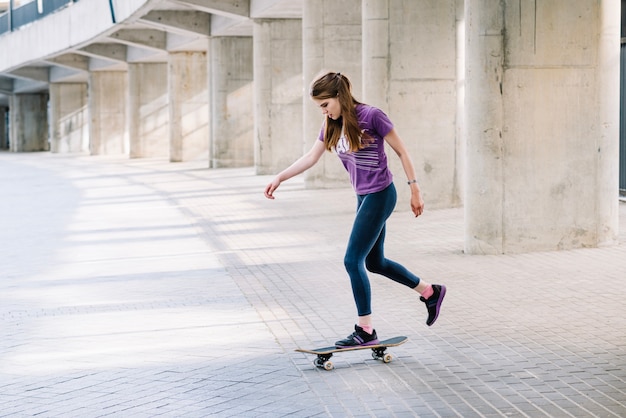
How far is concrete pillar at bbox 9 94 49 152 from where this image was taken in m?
Answer: 71.4

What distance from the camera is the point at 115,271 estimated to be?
12.1 meters

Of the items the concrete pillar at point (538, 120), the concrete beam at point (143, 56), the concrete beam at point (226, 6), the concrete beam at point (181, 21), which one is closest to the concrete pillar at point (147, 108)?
the concrete beam at point (143, 56)

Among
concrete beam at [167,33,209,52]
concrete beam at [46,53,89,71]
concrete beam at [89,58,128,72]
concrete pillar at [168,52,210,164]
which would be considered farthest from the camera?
concrete beam at [46,53,89,71]

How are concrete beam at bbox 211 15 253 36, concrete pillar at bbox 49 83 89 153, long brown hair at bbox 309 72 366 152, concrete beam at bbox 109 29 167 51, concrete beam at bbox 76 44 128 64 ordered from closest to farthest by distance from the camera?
long brown hair at bbox 309 72 366 152 → concrete beam at bbox 211 15 253 36 → concrete beam at bbox 109 29 167 51 → concrete beam at bbox 76 44 128 64 → concrete pillar at bbox 49 83 89 153

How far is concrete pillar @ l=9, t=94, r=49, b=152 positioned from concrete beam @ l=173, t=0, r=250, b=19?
42.5 meters

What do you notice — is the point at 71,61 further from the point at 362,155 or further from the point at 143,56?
the point at 362,155

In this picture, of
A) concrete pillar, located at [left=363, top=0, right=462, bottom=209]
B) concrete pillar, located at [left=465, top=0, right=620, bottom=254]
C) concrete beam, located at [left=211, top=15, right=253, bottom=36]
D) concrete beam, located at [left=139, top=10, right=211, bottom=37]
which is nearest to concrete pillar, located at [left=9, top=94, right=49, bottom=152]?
concrete beam, located at [left=139, top=10, right=211, bottom=37]

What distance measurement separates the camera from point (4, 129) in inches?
3467

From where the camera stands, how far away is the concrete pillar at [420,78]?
19359 mm

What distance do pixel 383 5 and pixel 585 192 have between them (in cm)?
737

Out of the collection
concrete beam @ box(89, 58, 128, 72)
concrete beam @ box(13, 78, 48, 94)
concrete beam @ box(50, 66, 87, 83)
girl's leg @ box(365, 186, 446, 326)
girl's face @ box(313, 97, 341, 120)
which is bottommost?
girl's leg @ box(365, 186, 446, 326)

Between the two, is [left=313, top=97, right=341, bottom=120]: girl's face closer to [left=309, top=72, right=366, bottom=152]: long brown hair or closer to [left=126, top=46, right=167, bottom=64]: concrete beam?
[left=309, top=72, right=366, bottom=152]: long brown hair

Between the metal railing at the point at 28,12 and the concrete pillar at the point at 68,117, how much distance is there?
24.9ft

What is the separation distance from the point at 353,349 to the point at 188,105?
37.1 metres
